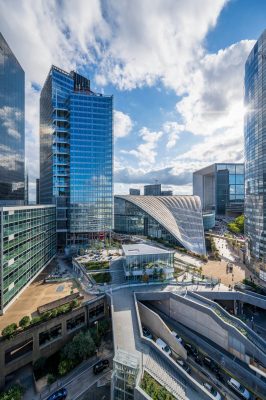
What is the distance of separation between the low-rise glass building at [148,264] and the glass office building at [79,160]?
129 feet

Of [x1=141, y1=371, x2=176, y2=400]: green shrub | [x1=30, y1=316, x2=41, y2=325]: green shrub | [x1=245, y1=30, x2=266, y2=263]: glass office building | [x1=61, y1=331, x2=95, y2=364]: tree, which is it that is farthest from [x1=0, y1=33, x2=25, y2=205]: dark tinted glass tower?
[x1=245, y1=30, x2=266, y2=263]: glass office building

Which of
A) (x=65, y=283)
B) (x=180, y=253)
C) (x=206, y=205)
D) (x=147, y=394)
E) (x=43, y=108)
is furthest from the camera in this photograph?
(x=206, y=205)

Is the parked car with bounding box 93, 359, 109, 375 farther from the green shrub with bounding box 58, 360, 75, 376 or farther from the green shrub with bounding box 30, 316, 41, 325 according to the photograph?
the green shrub with bounding box 30, 316, 41, 325

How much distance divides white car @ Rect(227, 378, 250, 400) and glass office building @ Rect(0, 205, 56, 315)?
3401 centimetres

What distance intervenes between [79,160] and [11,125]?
114ft

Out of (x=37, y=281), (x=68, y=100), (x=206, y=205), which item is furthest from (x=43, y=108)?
(x=206, y=205)

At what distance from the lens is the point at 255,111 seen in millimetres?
A: 47906

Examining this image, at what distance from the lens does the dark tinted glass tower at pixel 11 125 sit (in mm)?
78938

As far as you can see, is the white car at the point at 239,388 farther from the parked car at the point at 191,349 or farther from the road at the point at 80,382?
the road at the point at 80,382

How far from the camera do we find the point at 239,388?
84.2ft

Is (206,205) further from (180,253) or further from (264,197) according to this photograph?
(264,197)

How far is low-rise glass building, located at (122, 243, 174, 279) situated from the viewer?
4312 cm

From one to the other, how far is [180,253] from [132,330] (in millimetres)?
38907

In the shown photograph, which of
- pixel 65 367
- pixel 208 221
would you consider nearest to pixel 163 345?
pixel 65 367
